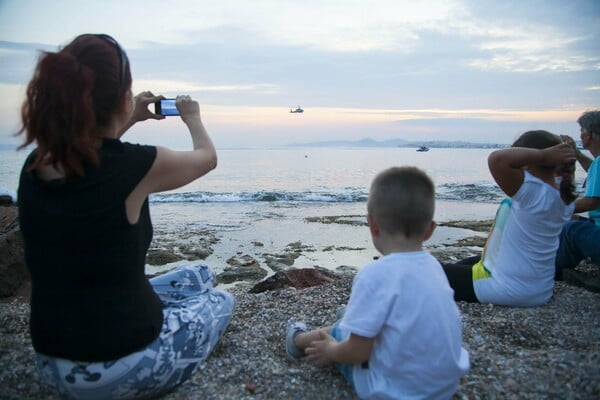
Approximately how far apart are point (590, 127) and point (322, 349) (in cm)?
402

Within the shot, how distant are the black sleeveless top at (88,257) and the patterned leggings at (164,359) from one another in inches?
2.5

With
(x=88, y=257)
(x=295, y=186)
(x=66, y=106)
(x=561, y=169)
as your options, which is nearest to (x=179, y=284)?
(x=88, y=257)

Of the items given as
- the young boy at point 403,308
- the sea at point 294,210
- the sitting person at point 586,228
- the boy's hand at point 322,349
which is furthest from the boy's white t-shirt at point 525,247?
the boy's hand at point 322,349

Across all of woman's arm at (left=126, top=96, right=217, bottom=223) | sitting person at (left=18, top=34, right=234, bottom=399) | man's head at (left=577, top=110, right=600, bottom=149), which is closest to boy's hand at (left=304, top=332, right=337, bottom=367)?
sitting person at (left=18, top=34, right=234, bottom=399)

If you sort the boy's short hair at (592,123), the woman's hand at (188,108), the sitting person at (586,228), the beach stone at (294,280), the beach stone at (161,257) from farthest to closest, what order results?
the beach stone at (161,257) < the beach stone at (294,280) < the boy's short hair at (592,123) < the sitting person at (586,228) < the woman's hand at (188,108)

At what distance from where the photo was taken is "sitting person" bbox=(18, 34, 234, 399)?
2080 millimetres

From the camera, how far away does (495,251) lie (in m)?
4.04

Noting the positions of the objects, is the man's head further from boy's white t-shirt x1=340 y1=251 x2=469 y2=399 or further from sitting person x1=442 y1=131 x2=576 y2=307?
boy's white t-shirt x1=340 y1=251 x2=469 y2=399

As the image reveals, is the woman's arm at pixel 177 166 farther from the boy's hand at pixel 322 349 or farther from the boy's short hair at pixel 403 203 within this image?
the boy's hand at pixel 322 349

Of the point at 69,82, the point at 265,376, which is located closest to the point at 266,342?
the point at 265,376

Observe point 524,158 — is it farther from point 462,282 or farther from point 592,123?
point 592,123

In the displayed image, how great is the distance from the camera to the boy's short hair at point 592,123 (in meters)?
4.85

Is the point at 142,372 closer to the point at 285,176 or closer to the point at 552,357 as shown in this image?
the point at 552,357

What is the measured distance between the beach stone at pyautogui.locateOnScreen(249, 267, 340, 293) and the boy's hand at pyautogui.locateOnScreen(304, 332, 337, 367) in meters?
2.83
